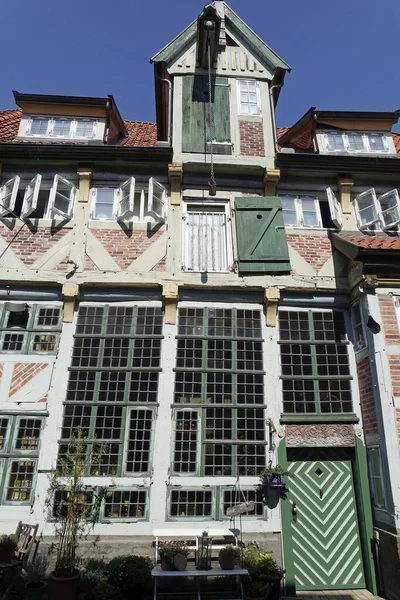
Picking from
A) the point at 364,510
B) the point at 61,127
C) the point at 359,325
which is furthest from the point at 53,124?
the point at 364,510

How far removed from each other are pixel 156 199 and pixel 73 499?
6490 millimetres

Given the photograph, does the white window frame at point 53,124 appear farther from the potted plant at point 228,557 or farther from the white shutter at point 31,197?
the potted plant at point 228,557

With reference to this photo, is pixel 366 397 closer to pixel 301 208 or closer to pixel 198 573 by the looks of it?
pixel 198 573

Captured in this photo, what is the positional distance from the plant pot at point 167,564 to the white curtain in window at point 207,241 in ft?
18.0

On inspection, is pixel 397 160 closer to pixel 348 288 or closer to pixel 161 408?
pixel 348 288

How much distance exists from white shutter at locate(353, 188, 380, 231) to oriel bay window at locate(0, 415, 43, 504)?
8.49m

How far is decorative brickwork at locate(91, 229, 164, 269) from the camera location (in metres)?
8.88

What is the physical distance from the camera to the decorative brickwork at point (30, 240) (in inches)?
348

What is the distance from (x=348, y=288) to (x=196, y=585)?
640 centimetres

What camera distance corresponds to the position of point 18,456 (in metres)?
7.46

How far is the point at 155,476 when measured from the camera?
7402 millimetres

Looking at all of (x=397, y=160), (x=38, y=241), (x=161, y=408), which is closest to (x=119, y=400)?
(x=161, y=408)

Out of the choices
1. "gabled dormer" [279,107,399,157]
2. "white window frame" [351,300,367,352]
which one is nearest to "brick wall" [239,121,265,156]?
"gabled dormer" [279,107,399,157]

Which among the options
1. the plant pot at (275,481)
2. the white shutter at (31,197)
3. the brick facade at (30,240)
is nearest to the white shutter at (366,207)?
the plant pot at (275,481)
